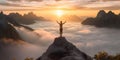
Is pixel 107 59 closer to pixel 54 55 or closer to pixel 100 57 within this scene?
pixel 100 57

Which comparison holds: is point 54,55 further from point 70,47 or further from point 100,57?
point 100,57

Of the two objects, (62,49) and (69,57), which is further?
(62,49)

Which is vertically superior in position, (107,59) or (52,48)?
(52,48)

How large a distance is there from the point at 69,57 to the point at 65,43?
13.9 ft

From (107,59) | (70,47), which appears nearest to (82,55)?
(70,47)

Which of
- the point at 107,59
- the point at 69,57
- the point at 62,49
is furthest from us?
the point at 107,59

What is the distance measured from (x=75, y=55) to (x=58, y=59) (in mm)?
2349

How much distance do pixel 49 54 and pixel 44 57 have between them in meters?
0.99

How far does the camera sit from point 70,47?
4212 cm

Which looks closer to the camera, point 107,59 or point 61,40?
point 61,40

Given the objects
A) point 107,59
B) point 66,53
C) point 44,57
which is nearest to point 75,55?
point 66,53

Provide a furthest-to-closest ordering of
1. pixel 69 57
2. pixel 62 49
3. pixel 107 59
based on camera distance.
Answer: pixel 107 59 → pixel 62 49 → pixel 69 57

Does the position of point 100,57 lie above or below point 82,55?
below

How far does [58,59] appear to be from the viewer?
39562 mm
